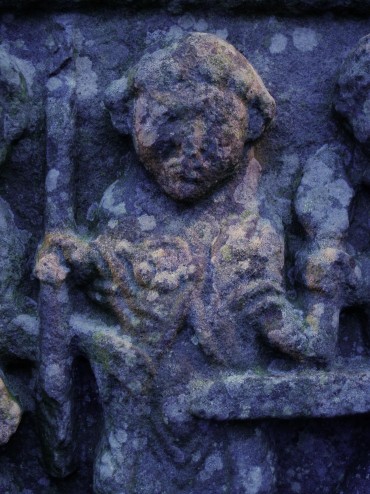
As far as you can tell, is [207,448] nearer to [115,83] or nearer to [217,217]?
[217,217]

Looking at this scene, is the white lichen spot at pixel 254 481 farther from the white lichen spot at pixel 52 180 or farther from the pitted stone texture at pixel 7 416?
the white lichen spot at pixel 52 180

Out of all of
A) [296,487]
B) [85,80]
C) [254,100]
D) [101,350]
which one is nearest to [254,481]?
[296,487]

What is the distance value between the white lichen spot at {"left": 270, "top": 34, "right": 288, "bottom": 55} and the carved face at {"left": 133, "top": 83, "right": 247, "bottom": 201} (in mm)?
264

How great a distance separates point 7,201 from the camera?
2.35m

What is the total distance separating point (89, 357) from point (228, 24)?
1056mm

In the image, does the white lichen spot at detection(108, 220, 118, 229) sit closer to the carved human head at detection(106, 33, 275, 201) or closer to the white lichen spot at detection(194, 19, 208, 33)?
the carved human head at detection(106, 33, 275, 201)

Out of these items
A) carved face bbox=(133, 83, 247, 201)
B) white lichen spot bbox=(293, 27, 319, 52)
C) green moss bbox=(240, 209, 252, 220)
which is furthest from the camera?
white lichen spot bbox=(293, 27, 319, 52)

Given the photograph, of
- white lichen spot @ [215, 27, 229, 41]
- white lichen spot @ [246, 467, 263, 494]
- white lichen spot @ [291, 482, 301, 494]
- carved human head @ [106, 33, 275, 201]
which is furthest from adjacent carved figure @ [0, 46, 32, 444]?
white lichen spot @ [291, 482, 301, 494]

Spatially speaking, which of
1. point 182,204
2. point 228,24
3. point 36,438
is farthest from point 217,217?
point 36,438

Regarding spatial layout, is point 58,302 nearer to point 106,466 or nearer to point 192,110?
point 106,466

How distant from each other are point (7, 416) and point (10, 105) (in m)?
0.89

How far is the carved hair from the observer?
213cm

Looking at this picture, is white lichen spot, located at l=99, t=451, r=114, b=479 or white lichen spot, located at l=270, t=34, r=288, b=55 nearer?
white lichen spot, located at l=99, t=451, r=114, b=479

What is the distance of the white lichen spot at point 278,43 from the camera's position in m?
2.33
